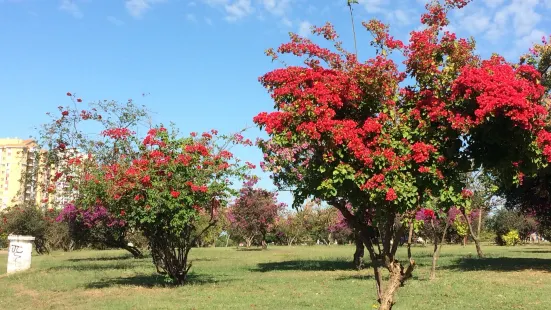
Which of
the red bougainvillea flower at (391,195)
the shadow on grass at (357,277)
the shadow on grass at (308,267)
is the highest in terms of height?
the red bougainvillea flower at (391,195)

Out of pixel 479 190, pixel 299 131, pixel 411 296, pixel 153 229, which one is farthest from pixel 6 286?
pixel 479 190

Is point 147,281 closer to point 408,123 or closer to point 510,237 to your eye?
point 408,123

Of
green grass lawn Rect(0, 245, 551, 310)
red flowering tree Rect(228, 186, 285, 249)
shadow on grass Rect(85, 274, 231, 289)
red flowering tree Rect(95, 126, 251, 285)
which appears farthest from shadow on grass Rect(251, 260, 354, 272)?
red flowering tree Rect(228, 186, 285, 249)

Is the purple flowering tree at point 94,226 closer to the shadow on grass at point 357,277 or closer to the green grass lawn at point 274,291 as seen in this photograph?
the green grass lawn at point 274,291

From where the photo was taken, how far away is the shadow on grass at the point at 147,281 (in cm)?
1559

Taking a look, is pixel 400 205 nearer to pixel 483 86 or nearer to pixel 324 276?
pixel 483 86

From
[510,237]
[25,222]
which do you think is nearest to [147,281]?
[25,222]

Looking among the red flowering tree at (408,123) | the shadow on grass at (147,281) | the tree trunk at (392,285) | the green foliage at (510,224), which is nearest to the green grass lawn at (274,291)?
the shadow on grass at (147,281)

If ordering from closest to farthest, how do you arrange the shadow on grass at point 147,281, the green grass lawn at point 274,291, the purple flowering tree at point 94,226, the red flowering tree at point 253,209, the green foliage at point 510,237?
the green grass lawn at point 274,291
the shadow on grass at point 147,281
the purple flowering tree at point 94,226
the red flowering tree at point 253,209
the green foliage at point 510,237

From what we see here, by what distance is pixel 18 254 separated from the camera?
68.1ft

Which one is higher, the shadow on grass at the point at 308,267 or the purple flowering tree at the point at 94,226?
the purple flowering tree at the point at 94,226

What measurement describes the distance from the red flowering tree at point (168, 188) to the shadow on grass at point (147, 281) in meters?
0.76

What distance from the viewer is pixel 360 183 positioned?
210 inches

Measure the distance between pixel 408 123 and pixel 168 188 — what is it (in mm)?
9701
